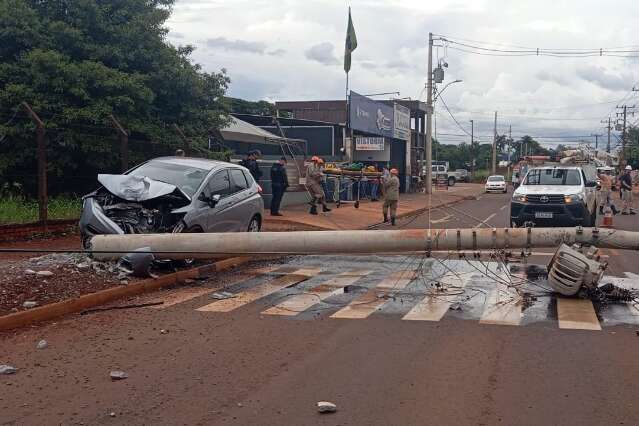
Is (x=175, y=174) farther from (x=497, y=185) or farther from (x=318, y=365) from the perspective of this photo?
(x=497, y=185)

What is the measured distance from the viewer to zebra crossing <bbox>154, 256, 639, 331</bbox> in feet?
26.8

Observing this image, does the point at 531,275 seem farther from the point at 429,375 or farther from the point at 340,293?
the point at 429,375

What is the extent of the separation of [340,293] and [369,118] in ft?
97.7

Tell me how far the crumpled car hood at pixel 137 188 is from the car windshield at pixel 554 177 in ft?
35.8

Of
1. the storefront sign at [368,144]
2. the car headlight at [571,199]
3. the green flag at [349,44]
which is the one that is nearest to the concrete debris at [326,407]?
the car headlight at [571,199]

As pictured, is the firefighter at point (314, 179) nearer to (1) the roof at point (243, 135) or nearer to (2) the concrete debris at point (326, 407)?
(1) the roof at point (243, 135)

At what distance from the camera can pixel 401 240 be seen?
9242 millimetres

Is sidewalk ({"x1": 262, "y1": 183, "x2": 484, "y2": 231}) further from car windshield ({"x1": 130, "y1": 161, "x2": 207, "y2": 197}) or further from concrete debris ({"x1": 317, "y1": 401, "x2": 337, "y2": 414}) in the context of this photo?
concrete debris ({"x1": 317, "y1": 401, "x2": 337, "y2": 414})

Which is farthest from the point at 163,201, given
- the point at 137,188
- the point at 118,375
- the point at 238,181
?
the point at 118,375

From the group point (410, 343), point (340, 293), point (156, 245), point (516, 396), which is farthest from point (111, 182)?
point (516, 396)

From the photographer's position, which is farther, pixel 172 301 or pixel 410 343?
pixel 172 301

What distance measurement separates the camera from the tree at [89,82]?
15164mm

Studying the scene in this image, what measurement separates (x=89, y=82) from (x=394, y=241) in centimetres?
974

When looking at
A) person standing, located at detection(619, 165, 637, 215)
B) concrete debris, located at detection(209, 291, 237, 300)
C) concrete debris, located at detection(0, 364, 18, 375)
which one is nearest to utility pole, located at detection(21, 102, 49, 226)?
concrete debris, located at detection(209, 291, 237, 300)
